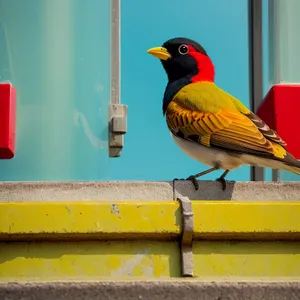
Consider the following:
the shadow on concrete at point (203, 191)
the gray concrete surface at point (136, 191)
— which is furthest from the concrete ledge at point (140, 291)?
the shadow on concrete at point (203, 191)

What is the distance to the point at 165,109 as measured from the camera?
475 centimetres

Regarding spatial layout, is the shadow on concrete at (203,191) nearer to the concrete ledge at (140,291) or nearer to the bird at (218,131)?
the bird at (218,131)

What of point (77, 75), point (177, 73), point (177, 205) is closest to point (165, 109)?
point (177, 73)

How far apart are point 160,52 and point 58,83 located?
1.65m

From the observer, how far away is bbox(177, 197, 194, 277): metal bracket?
272 centimetres

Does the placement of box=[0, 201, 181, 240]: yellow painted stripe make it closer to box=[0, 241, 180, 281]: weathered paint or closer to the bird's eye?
box=[0, 241, 180, 281]: weathered paint

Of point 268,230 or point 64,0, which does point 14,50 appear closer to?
point 64,0

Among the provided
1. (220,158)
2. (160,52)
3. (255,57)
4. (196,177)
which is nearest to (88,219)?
(196,177)

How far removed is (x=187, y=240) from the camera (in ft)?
9.07

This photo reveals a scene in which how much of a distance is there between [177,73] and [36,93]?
5.88 ft

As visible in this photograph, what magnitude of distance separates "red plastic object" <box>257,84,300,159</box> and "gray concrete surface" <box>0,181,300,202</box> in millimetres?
499

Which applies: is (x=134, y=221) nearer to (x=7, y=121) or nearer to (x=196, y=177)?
(x=7, y=121)

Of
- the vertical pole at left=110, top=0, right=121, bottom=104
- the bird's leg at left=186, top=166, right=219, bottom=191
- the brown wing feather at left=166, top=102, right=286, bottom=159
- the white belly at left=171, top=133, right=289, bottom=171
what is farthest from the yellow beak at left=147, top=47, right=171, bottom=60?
the vertical pole at left=110, top=0, right=121, bottom=104

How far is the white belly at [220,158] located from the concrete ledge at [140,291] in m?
1.45
